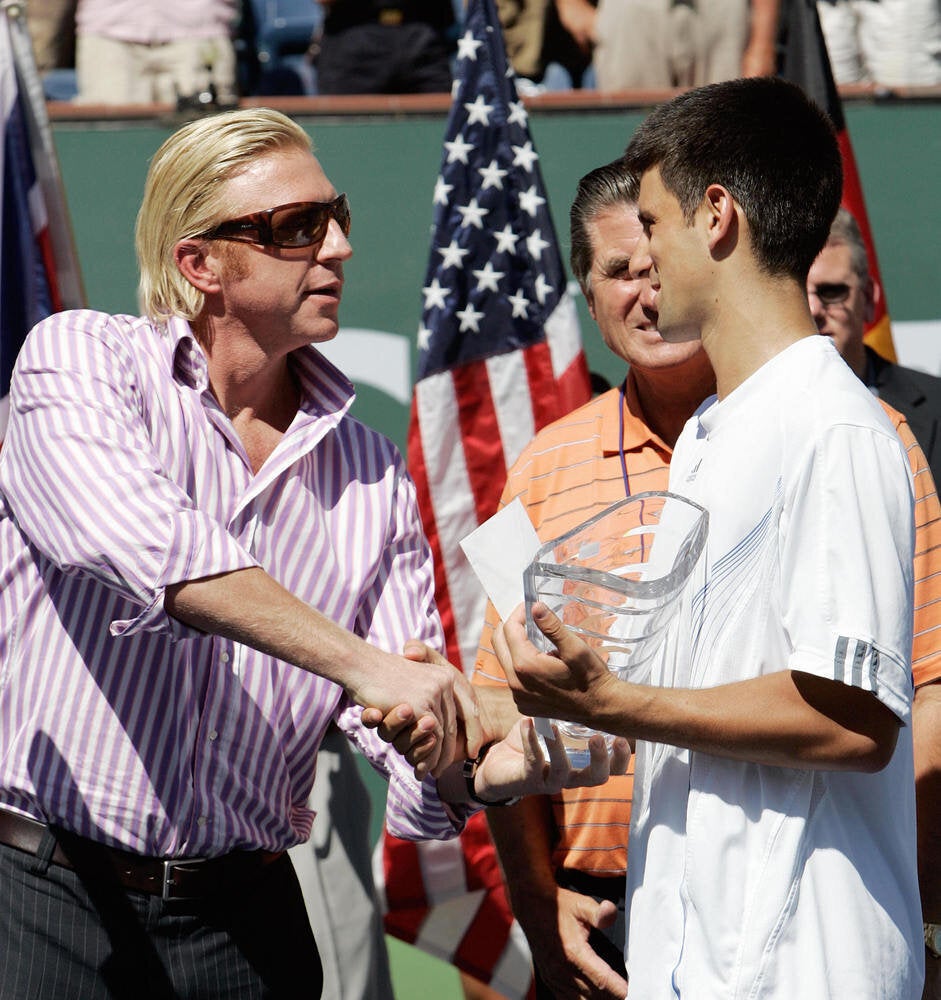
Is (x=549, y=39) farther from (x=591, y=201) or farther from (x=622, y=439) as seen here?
(x=622, y=439)

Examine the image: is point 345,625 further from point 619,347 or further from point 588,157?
point 588,157

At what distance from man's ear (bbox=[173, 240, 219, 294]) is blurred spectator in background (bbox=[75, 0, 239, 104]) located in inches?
121

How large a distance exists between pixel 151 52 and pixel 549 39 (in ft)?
5.39

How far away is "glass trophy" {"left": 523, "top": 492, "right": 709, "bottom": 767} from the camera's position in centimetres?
192

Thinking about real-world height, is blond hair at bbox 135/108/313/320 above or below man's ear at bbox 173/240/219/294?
above

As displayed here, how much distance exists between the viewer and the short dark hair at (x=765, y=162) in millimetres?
2020

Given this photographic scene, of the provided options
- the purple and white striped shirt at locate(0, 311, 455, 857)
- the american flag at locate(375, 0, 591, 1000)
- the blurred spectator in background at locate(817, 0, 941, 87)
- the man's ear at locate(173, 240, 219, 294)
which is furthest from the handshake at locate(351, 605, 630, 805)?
the blurred spectator in background at locate(817, 0, 941, 87)

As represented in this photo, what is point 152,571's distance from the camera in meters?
2.14

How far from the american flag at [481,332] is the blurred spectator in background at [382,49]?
62.5 inches

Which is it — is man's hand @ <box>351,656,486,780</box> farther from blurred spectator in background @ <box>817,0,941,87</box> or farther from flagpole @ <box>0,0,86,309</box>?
blurred spectator in background @ <box>817,0,941,87</box>

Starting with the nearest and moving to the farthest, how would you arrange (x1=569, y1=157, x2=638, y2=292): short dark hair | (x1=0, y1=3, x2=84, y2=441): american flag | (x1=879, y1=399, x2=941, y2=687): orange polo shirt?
(x1=879, y1=399, x2=941, y2=687): orange polo shirt, (x1=569, y1=157, x2=638, y2=292): short dark hair, (x1=0, y1=3, x2=84, y2=441): american flag

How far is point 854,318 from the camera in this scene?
383 cm

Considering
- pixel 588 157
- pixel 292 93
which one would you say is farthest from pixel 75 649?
pixel 292 93

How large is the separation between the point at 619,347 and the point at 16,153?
6.73 feet
